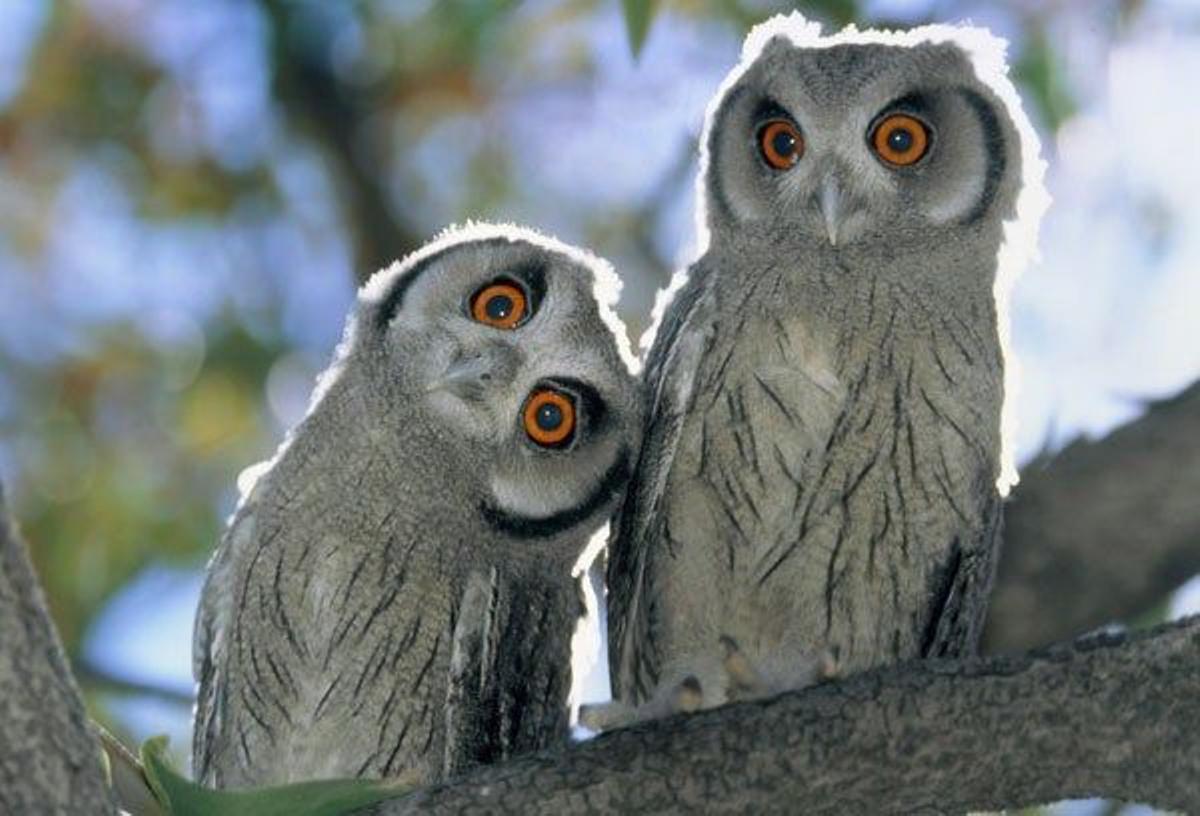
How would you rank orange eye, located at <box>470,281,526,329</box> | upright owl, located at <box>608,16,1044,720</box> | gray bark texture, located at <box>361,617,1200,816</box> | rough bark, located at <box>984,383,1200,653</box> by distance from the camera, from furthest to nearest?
rough bark, located at <box>984,383,1200,653</box> → orange eye, located at <box>470,281,526,329</box> → upright owl, located at <box>608,16,1044,720</box> → gray bark texture, located at <box>361,617,1200,816</box>

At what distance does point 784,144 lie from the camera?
14.4ft

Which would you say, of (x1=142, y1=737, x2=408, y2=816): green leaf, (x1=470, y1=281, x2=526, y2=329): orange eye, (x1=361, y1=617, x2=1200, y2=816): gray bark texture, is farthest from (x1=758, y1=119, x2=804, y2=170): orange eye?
(x1=142, y1=737, x2=408, y2=816): green leaf

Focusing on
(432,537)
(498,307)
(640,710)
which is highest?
(498,307)

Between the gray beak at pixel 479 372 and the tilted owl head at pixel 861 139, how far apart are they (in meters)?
0.56

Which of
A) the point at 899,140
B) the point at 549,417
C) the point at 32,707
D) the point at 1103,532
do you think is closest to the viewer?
the point at 32,707

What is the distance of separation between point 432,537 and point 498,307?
47cm

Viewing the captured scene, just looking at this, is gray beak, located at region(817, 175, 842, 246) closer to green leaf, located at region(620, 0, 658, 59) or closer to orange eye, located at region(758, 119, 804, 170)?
orange eye, located at region(758, 119, 804, 170)

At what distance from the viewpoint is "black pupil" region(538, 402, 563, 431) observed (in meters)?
4.26

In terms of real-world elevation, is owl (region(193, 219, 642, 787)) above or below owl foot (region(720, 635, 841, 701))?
above

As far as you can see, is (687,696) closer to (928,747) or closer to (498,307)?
(928,747)

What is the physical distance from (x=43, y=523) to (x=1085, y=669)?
4108 mm

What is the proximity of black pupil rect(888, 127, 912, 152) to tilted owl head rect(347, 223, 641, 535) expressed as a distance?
2.10ft

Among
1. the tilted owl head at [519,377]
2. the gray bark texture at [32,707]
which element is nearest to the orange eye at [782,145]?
the tilted owl head at [519,377]

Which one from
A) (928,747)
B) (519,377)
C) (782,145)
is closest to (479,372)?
(519,377)
